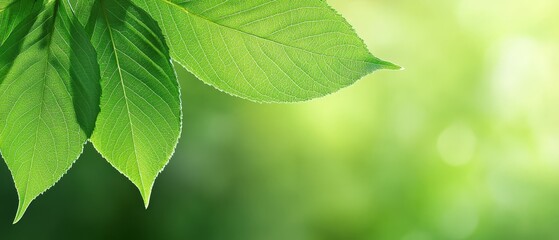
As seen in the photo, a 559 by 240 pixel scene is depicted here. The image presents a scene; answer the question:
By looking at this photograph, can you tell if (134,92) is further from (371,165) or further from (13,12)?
(371,165)

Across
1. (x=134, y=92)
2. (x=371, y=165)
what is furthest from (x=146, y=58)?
(x=371, y=165)

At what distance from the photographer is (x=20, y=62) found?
418mm

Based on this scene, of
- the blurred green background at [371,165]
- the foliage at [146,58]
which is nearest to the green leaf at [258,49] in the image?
the foliage at [146,58]

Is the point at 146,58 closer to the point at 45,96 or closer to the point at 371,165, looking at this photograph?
the point at 45,96

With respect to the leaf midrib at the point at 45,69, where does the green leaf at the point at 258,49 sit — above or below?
above

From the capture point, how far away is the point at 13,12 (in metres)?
0.43

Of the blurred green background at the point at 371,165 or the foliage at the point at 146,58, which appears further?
the blurred green background at the point at 371,165

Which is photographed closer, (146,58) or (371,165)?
(146,58)

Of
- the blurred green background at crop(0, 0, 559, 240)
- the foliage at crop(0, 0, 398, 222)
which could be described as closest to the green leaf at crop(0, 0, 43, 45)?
the foliage at crop(0, 0, 398, 222)

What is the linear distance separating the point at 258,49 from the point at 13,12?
0.15m

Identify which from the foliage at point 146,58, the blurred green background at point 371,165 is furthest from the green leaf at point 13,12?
the blurred green background at point 371,165

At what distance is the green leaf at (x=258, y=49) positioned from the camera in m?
0.42

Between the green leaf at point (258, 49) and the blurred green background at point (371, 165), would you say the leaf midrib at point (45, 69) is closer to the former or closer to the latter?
the green leaf at point (258, 49)

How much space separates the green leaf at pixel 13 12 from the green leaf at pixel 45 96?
0.01 meters
